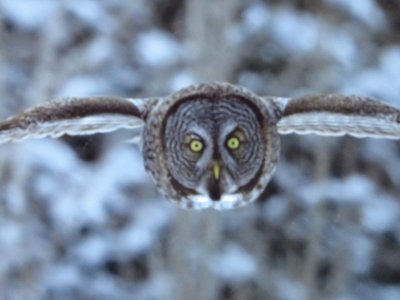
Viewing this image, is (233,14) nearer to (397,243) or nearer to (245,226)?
(245,226)

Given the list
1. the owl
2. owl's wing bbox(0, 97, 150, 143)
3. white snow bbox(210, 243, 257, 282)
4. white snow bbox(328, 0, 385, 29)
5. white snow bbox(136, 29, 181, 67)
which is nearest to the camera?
owl's wing bbox(0, 97, 150, 143)

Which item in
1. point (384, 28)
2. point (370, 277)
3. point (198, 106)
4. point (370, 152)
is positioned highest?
point (384, 28)

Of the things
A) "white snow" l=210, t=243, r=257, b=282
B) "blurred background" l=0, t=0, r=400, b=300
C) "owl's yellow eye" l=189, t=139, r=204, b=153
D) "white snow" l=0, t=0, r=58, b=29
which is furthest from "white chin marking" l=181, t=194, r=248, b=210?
"white snow" l=0, t=0, r=58, b=29

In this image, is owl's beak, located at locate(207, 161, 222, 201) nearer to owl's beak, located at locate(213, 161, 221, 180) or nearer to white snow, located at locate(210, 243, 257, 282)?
owl's beak, located at locate(213, 161, 221, 180)

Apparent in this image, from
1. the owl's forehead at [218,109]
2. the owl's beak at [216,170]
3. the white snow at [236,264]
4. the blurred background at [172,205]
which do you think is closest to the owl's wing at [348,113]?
the owl's forehead at [218,109]

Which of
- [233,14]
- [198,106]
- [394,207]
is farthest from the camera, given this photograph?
[394,207]

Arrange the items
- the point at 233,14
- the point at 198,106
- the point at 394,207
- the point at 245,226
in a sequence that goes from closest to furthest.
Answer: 1. the point at 198,106
2. the point at 233,14
3. the point at 245,226
4. the point at 394,207

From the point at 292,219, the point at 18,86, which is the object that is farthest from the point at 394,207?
the point at 18,86

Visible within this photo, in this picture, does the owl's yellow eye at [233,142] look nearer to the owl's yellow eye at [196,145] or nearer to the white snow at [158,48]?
the owl's yellow eye at [196,145]
